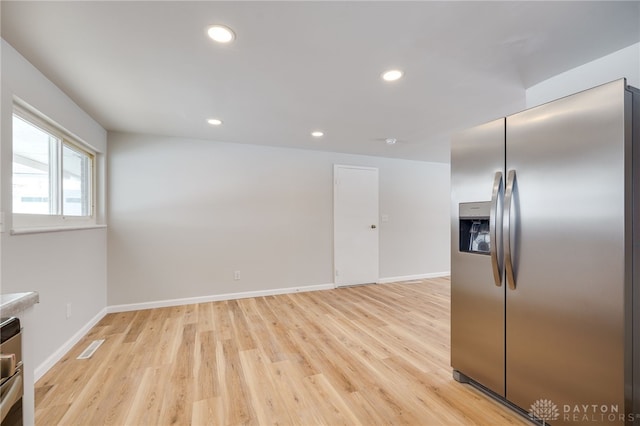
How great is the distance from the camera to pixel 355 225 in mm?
4762

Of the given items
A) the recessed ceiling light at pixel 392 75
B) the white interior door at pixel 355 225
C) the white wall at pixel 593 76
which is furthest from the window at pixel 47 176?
the white wall at pixel 593 76

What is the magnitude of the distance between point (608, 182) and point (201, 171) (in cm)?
405

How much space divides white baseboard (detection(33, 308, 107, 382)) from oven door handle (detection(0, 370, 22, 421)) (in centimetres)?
190

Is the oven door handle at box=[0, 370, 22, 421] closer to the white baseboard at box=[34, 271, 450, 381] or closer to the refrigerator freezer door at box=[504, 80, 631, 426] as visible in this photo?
the white baseboard at box=[34, 271, 450, 381]

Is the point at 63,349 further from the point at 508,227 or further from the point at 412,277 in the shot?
the point at 412,277

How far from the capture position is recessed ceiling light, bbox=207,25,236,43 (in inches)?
60.8

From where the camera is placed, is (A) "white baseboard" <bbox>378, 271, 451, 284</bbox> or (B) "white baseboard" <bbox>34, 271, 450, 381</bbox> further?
(A) "white baseboard" <bbox>378, 271, 451, 284</bbox>

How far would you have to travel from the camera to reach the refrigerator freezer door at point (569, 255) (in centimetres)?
122

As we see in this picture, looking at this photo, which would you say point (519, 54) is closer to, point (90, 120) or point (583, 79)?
point (583, 79)

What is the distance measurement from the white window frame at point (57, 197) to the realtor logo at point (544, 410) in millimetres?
3404

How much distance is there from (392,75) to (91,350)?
3.59 m

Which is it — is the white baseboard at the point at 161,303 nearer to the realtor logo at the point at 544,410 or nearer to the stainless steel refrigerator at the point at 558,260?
the stainless steel refrigerator at the point at 558,260

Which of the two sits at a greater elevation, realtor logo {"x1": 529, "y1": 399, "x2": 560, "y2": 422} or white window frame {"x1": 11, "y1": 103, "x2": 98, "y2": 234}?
white window frame {"x1": 11, "y1": 103, "x2": 98, "y2": 234}

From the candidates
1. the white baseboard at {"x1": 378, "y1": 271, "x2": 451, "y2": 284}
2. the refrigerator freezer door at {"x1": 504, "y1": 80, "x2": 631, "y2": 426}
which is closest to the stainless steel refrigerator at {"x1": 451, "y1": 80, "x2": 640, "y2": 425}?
the refrigerator freezer door at {"x1": 504, "y1": 80, "x2": 631, "y2": 426}
